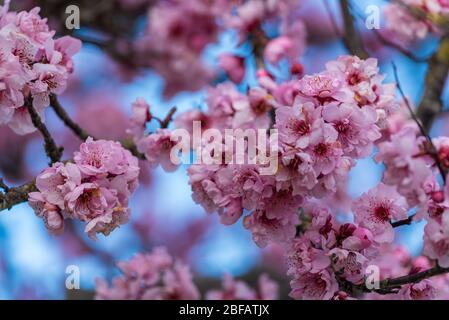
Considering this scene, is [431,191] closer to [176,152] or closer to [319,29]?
[176,152]

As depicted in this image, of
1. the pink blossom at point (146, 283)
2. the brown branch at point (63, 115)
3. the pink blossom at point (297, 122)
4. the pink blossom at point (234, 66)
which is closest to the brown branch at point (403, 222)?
the pink blossom at point (297, 122)

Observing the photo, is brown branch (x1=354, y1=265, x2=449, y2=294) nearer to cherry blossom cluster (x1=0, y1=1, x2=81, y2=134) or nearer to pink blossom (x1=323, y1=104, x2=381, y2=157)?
pink blossom (x1=323, y1=104, x2=381, y2=157)

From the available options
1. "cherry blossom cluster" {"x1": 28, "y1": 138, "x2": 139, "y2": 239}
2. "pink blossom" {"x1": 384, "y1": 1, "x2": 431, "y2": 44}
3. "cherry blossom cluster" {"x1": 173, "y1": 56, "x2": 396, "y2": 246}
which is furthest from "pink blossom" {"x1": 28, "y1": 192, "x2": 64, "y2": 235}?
"pink blossom" {"x1": 384, "y1": 1, "x2": 431, "y2": 44}

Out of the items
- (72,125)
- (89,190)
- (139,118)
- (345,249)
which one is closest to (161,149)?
(139,118)

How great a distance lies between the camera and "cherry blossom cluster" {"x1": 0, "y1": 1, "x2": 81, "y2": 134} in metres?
2.09

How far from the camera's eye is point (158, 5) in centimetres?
466

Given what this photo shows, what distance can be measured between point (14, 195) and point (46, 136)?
23 centimetres

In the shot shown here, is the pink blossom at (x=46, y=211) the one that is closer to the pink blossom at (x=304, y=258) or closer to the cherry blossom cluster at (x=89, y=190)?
the cherry blossom cluster at (x=89, y=190)

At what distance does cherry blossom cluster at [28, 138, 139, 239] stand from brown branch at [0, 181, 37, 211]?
5.1 inches

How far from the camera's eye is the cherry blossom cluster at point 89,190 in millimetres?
2086

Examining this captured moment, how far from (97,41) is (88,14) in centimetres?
43

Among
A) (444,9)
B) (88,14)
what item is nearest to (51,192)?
(444,9)

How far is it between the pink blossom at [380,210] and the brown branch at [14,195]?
3.26 feet
